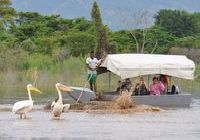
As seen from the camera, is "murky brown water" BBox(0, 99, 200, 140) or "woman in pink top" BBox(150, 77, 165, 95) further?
"woman in pink top" BBox(150, 77, 165, 95)

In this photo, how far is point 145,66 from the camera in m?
31.5

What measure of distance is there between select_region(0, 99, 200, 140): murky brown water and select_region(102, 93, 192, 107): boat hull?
292 cm

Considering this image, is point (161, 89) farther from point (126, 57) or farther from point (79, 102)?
point (79, 102)

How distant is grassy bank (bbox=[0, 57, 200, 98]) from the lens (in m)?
42.8

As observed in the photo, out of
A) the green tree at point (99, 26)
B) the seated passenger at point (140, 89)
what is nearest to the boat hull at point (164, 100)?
the seated passenger at point (140, 89)

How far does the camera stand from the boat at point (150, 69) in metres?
31.2

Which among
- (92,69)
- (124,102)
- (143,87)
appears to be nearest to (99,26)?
(92,69)

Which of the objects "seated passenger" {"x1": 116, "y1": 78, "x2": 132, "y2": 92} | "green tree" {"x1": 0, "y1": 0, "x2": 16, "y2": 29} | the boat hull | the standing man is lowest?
the boat hull

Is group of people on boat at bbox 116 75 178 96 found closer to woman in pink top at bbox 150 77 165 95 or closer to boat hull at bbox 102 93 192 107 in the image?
woman in pink top at bbox 150 77 165 95

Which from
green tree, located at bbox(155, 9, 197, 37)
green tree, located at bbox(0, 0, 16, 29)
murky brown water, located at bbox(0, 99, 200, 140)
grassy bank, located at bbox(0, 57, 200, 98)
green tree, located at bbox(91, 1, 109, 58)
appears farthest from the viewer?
green tree, located at bbox(155, 9, 197, 37)

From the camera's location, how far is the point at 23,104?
987 inches

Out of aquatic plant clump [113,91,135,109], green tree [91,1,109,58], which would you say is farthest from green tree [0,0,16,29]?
aquatic plant clump [113,91,135,109]

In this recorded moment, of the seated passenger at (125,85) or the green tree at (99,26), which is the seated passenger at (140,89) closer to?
the seated passenger at (125,85)

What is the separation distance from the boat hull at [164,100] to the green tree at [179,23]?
48468 millimetres
